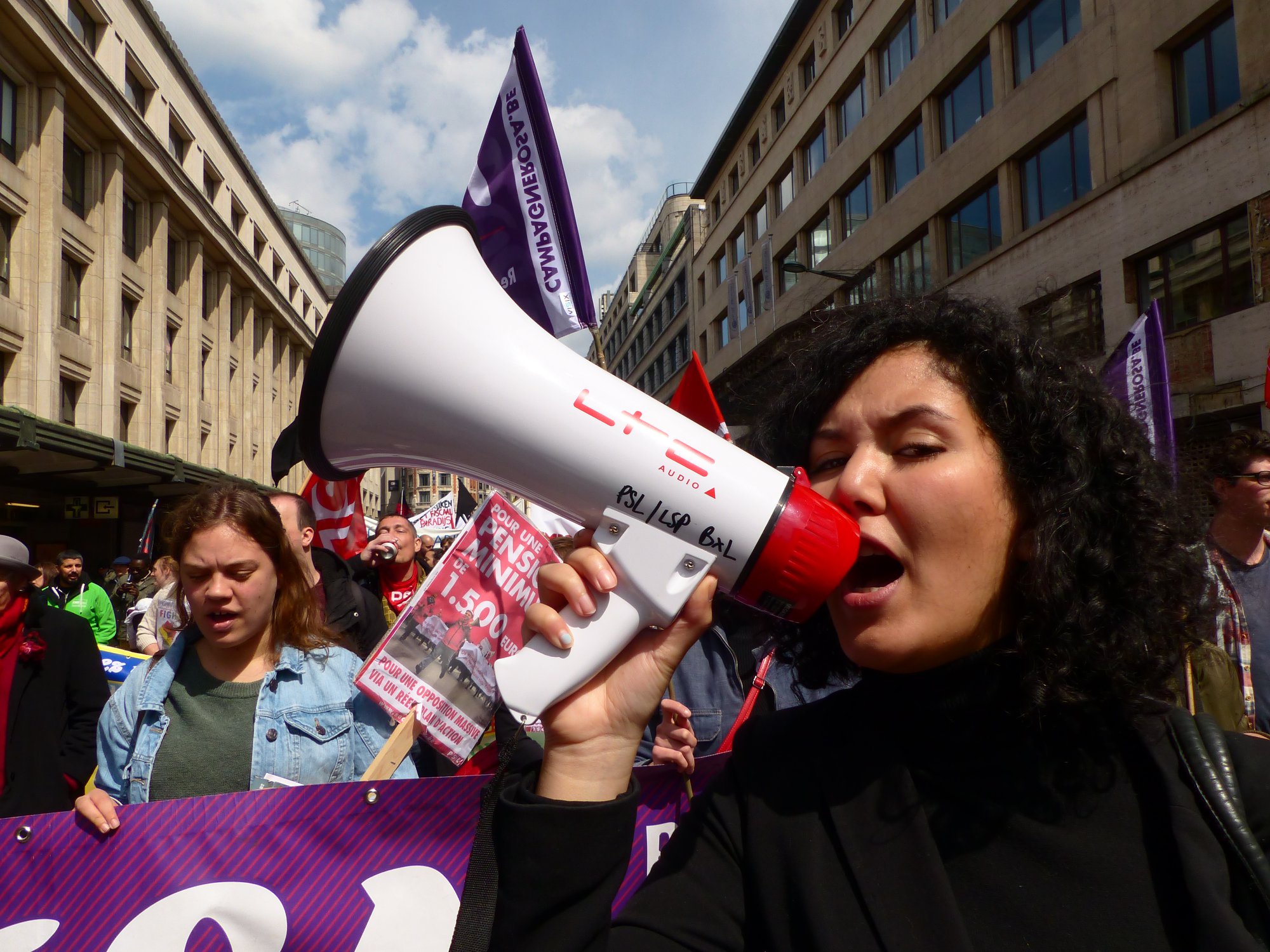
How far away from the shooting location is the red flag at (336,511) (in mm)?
4539

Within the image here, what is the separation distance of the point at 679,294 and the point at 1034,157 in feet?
84.6

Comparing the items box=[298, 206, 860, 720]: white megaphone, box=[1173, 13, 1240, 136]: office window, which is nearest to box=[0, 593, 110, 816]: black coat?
box=[298, 206, 860, 720]: white megaphone

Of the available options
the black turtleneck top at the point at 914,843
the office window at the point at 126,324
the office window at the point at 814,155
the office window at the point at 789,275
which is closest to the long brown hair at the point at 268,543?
the black turtleneck top at the point at 914,843

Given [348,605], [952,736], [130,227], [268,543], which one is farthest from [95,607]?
[130,227]

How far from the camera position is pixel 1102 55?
458 inches

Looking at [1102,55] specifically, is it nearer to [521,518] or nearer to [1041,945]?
[521,518]

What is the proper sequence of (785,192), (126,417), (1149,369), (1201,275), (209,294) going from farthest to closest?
1. (209,294)
2. (785,192)
3. (126,417)
4. (1201,275)
5. (1149,369)

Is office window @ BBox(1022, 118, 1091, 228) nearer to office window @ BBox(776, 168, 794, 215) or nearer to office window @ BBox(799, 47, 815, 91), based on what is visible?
office window @ BBox(799, 47, 815, 91)

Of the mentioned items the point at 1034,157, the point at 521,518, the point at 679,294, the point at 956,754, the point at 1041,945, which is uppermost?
the point at 679,294

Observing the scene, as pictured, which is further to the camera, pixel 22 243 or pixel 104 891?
pixel 22 243

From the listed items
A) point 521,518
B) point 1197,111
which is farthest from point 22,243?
point 1197,111

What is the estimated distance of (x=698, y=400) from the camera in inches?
61.8

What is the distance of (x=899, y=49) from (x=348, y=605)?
1868 centimetres

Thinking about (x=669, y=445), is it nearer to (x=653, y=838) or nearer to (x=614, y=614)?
(x=614, y=614)
